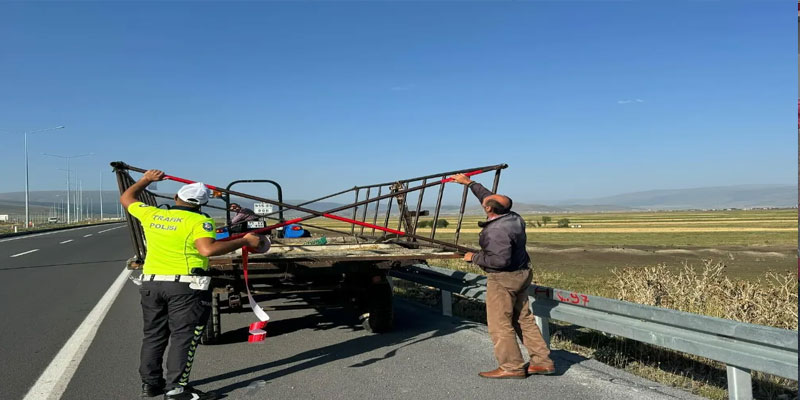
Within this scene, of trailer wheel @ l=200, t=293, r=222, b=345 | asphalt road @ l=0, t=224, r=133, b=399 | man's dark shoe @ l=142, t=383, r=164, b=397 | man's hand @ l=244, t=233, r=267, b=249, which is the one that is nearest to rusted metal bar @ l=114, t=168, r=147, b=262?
trailer wheel @ l=200, t=293, r=222, b=345

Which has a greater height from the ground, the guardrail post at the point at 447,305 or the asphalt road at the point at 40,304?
the guardrail post at the point at 447,305

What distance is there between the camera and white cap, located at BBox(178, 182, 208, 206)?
435cm

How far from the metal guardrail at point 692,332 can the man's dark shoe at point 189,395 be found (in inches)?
121

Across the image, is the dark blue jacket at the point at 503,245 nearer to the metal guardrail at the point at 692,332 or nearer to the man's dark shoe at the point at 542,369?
the metal guardrail at the point at 692,332

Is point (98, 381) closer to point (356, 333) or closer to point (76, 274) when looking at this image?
point (356, 333)

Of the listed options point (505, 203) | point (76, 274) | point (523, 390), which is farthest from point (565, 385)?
point (76, 274)

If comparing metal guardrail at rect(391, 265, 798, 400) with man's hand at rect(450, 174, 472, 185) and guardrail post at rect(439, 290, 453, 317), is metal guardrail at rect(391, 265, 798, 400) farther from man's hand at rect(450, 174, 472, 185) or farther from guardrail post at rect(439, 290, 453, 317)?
guardrail post at rect(439, 290, 453, 317)

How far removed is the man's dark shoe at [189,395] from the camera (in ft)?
13.7

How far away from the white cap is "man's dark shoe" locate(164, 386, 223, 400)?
4.53 ft

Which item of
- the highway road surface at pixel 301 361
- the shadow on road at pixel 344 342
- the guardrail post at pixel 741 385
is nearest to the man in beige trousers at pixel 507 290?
the highway road surface at pixel 301 361

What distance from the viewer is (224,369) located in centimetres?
513

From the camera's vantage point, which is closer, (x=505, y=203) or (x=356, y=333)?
(x=505, y=203)

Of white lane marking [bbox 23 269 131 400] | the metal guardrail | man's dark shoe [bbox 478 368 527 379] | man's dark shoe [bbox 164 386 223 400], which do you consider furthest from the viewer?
man's dark shoe [bbox 478 368 527 379]

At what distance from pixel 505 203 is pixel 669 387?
1885 mm
